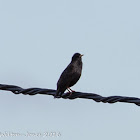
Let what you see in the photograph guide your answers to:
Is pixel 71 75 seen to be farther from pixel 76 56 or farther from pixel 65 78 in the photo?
pixel 76 56

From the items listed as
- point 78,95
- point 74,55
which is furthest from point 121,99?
point 74,55

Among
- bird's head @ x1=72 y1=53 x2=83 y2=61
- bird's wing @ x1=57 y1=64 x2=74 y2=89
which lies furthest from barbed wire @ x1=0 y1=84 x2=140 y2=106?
bird's head @ x1=72 y1=53 x2=83 y2=61

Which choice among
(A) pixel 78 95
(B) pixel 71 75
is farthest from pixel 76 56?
(A) pixel 78 95

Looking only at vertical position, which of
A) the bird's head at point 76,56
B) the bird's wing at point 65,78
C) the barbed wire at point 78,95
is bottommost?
the barbed wire at point 78,95

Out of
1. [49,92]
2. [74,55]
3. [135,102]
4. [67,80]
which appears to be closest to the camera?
[135,102]

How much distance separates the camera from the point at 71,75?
15.0m

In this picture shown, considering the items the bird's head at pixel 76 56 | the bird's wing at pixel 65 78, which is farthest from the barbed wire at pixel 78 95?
the bird's head at pixel 76 56

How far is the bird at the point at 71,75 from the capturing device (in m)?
14.6

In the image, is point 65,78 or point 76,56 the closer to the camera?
point 65,78

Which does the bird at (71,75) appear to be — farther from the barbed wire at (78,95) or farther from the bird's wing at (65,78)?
the barbed wire at (78,95)

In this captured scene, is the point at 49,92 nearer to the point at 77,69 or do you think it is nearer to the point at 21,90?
the point at 21,90

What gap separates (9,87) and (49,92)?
81 centimetres

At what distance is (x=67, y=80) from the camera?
14.8 m

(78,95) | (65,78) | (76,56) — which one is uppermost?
(76,56)
